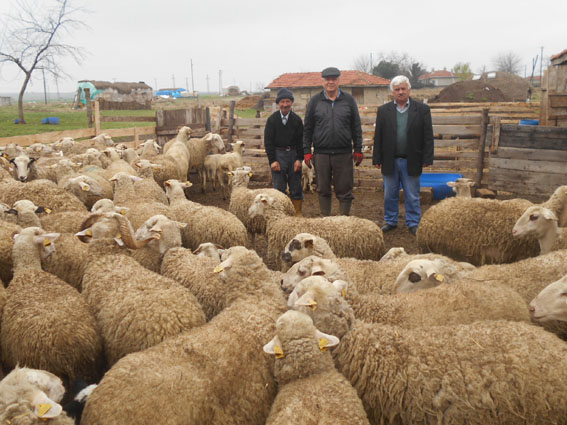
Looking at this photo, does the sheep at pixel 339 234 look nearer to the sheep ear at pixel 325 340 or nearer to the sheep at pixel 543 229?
the sheep at pixel 543 229

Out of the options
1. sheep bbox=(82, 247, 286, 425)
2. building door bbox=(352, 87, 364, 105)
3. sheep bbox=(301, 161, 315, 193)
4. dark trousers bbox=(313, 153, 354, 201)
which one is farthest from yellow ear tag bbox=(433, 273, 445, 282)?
building door bbox=(352, 87, 364, 105)

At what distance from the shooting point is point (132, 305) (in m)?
3.41

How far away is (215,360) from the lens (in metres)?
2.78

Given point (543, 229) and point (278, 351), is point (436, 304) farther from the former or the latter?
point (543, 229)

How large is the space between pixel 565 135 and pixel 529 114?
9788mm

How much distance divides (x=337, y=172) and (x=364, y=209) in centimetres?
229

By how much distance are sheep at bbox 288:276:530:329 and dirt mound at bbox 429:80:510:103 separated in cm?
3182

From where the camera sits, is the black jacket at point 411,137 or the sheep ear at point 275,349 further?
the black jacket at point 411,137

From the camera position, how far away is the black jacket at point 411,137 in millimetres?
6883

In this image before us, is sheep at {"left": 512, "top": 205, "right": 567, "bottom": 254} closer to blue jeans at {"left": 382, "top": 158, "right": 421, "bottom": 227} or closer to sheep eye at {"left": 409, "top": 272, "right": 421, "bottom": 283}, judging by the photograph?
sheep eye at {"left": 409, "top": 272, "right": 421, "bottom": 283}

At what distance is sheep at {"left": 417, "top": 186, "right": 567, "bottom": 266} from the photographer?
5383mm

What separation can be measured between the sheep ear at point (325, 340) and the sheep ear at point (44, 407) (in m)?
1.47

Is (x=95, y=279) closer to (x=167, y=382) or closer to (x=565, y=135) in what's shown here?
(x=167, y=382)

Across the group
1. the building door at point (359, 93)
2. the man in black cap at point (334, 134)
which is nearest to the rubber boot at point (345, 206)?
the man in black cap at point (334, 134)
